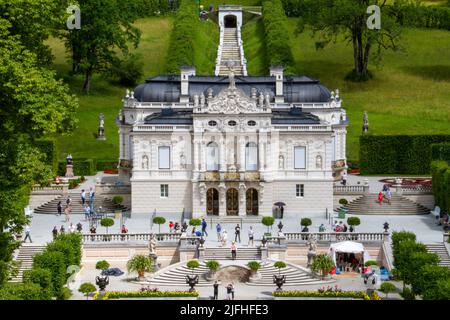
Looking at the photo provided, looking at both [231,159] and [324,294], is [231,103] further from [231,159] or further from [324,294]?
[324,294]

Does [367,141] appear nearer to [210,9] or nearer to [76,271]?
[76,271]

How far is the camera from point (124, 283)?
78.3 metres

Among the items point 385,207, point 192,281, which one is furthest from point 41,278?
point 385,207

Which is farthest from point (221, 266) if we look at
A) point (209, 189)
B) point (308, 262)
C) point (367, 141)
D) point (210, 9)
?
point (210, 9)

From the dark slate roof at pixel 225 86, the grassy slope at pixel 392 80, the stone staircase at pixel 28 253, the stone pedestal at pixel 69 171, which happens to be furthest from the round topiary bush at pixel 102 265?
the grassy slope at pixel 392 80

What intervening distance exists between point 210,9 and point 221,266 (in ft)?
352

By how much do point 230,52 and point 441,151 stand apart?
2029 inches

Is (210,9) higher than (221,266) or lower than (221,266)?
higher

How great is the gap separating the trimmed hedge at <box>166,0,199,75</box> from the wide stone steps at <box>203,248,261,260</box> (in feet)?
160

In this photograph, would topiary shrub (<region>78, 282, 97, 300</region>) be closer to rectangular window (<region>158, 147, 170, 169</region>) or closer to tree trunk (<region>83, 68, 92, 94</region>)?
rectangular window (<region>158, 147, 170, 169</region>)

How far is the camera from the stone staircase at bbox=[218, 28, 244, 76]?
141 m

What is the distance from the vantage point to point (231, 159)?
96125 millimetres

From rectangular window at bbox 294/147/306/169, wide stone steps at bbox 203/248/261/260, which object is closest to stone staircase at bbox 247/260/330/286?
wide stone steps at bbox 203/248/261/260
